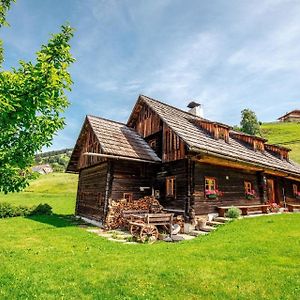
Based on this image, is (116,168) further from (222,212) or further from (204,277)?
(204,277)

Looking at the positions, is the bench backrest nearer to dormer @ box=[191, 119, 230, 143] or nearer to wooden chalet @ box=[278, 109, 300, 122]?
dormer @ box=[191, 119, 230, 143]

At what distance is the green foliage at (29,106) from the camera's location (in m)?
6.05

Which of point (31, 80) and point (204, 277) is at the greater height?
point (31, 80)

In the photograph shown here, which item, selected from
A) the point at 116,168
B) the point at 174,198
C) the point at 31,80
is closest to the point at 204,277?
the point at 31,80

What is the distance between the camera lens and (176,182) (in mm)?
16719

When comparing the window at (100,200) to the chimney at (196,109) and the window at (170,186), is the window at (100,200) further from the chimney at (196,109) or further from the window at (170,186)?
the chimney at (196,109)

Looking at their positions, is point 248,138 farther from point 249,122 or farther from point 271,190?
point 249,122

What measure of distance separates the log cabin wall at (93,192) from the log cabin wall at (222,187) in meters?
6.13

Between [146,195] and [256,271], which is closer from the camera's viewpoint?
[256,271]

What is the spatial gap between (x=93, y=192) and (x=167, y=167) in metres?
6.34

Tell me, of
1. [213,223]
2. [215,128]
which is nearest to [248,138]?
[215,128]

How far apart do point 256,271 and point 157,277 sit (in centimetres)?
284

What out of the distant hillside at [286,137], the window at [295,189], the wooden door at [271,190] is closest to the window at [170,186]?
the wooden door at [271,190]

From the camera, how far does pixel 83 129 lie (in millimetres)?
22062
